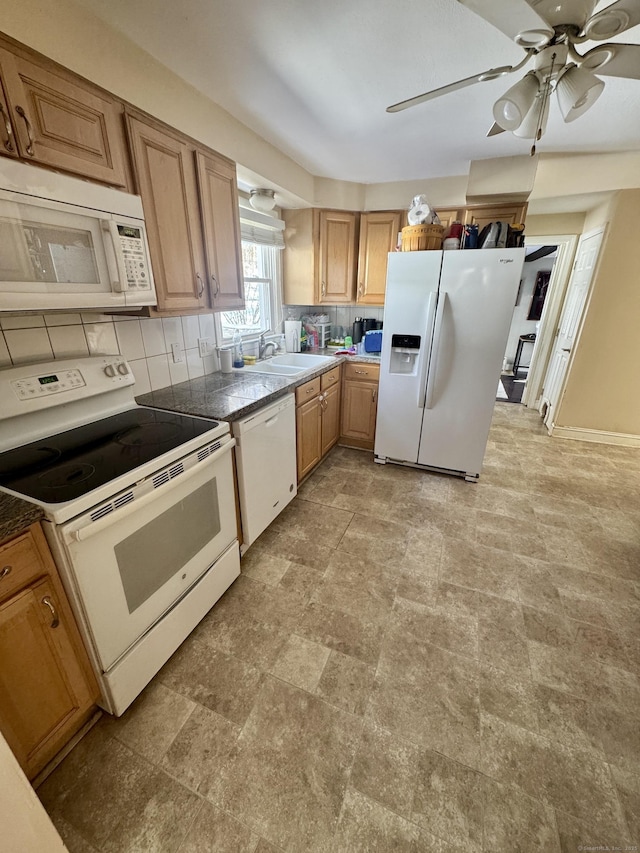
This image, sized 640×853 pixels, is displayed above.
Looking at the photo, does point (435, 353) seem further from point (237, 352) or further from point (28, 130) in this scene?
point (28, 130)

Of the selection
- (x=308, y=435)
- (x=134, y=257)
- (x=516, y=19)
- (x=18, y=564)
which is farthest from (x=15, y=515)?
(x=516, y=19)

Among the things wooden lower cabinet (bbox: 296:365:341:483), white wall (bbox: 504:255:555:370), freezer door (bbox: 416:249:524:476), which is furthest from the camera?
white wall (bbox: 504:255:555:370)

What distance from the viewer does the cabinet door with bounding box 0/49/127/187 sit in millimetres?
1037

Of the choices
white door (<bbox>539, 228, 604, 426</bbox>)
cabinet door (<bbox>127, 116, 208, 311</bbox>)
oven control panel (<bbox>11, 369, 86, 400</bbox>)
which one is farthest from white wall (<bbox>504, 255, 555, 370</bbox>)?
oven control panel (<bbox>11, 369, 86, 400</bbox>)

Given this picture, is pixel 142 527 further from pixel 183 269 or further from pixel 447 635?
pixel 447 635

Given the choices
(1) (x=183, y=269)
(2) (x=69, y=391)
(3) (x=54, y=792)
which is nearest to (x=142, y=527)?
(2) (x=69, y=391)

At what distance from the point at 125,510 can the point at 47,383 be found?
70cm

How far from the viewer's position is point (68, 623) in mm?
1068

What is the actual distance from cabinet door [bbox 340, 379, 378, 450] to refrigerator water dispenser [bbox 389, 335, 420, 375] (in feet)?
1.01

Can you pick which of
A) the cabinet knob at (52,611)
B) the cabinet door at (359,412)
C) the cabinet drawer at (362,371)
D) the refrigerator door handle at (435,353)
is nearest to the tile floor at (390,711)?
the cabinet knob at (52,611)

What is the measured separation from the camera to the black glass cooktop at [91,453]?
105 centimetres

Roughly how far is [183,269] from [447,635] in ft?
7.23

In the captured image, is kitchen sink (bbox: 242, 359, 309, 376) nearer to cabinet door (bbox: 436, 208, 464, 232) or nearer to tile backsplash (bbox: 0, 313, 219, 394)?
tile backsplash (bbox: 0, 313, 219, 394)

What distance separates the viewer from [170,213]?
5.25 ft
